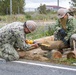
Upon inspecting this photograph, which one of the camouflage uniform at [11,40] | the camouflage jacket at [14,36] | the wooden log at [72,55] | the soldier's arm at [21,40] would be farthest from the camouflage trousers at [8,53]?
the wooden log at [72,55]

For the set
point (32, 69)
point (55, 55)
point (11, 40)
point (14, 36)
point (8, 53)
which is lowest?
point (32, 69)

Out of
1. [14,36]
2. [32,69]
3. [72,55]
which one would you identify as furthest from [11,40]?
[72,55]

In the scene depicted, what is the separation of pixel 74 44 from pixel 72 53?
57 centimetres

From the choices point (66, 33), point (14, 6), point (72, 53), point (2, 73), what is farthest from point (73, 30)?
point (14, 6)

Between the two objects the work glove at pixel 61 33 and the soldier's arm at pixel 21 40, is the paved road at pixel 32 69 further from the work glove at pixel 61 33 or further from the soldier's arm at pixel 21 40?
the work glove at pixel 61 33

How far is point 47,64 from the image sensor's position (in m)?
7.61

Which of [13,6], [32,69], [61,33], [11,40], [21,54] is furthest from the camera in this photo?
[13,6]

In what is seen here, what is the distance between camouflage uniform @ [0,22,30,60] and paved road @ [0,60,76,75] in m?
0.24

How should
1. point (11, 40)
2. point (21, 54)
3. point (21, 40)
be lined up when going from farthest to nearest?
point (21, 54) < point (11, 40) < point (21, 40)

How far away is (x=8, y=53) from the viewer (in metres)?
7.98

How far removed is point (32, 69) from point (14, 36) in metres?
1.15

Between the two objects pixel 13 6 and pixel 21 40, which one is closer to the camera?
pixel 21 40

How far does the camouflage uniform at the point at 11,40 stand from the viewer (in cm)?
794

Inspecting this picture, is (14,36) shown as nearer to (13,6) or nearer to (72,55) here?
(72,55)
